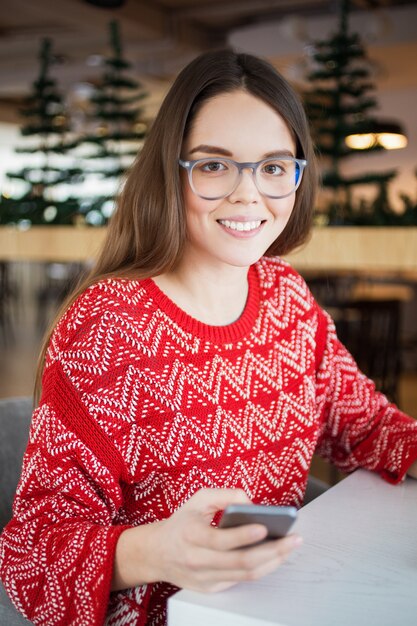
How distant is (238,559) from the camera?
2.21 feet

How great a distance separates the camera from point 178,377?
1.04 m

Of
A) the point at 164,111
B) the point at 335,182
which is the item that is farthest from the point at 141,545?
the point at 335,182

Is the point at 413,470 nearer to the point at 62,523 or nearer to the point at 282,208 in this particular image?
the point at 282,208

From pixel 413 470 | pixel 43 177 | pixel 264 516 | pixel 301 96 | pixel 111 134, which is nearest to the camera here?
pixel 264 516

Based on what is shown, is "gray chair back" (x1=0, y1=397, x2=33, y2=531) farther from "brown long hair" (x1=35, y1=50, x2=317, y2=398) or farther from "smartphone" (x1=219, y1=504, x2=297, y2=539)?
"smartphone" (x1=219, y1=504, x2=297, y2=539)

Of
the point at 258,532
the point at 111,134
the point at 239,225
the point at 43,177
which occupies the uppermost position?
the point at 111,134

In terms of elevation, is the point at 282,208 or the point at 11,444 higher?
the point at 282,208

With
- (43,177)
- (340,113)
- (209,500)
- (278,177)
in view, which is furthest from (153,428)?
(43,177)

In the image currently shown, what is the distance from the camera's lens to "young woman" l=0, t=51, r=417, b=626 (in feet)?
2.94

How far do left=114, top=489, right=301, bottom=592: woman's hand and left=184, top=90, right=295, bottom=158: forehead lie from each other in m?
0.52

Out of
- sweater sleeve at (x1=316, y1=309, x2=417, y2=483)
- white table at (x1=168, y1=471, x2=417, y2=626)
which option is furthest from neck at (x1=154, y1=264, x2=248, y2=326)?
white table at (x1=168, y1=471, x2=417, y2=626)

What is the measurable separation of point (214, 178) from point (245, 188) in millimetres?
46

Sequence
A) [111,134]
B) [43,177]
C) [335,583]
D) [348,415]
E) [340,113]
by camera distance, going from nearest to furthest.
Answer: [335,583] → [348,415] → [340,113] → [111,134] → [43,177]

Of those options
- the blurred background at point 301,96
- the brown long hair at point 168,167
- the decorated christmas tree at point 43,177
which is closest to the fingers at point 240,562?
the brown long hair at point 168,167
